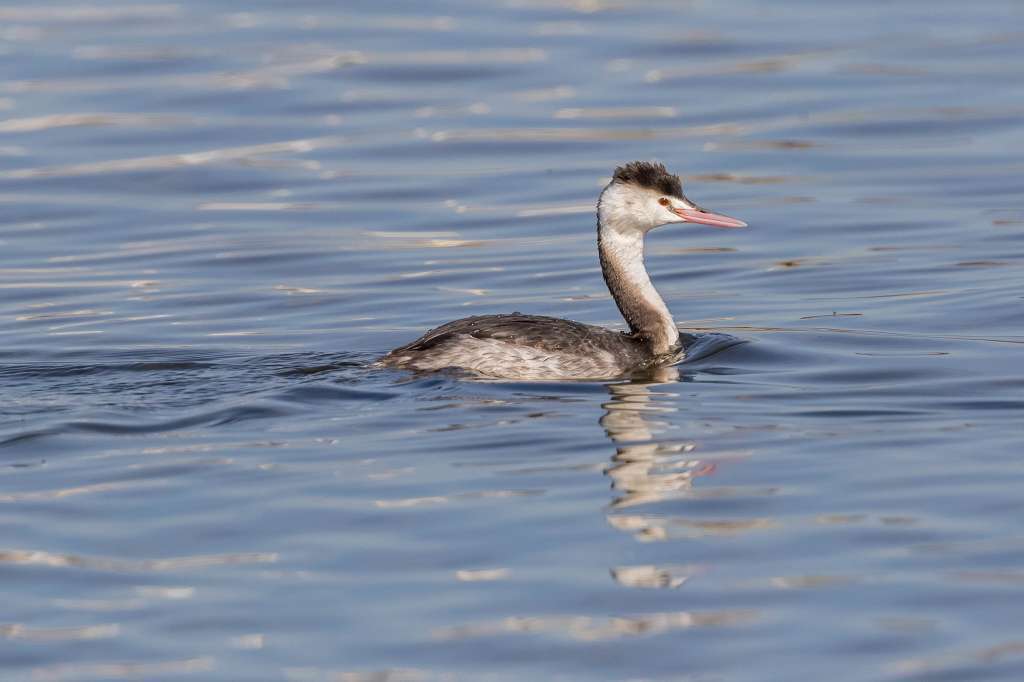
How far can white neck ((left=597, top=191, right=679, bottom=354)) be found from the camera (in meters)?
12.3

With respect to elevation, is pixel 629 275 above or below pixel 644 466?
above

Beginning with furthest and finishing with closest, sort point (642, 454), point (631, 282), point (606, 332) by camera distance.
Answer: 1. point (631, 282)
2. point (606, 332)
3. point (642, 454)

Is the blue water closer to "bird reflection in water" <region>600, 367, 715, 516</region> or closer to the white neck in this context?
"bird reflection in water" <region>600, 367, 715, 516</region>

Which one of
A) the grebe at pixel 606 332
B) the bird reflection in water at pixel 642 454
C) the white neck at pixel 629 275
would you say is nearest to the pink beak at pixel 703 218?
the grebe at pixel 606 332

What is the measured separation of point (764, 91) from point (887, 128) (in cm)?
196

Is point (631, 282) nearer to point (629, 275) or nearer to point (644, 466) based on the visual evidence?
point (629, 275)

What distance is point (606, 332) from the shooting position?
1184cm

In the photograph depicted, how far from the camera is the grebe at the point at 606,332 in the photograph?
11.2m

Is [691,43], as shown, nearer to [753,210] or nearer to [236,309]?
[753,210]

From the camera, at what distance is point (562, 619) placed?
7.30 meters

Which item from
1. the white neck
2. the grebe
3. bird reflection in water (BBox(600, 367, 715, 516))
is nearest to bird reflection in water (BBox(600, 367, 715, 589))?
bird reflection in water (BBox(600, 367, 715, 516))

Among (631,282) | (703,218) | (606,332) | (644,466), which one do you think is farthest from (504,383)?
(703,218)

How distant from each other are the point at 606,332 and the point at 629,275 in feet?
2.36

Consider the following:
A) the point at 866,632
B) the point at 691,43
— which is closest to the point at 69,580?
the point at 866,632
